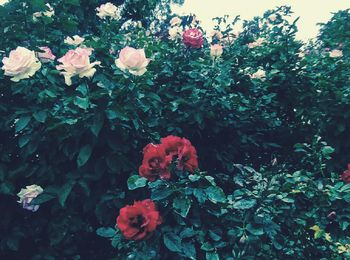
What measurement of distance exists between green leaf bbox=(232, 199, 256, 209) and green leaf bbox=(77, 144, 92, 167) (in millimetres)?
756

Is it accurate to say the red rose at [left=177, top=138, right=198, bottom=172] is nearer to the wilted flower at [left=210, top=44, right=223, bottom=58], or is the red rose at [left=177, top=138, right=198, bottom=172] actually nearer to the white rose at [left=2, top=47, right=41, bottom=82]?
the white rose at [left=2, top=47, right=41, bottom=82]

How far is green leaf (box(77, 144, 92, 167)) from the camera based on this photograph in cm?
190

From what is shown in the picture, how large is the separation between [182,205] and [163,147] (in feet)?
0.83

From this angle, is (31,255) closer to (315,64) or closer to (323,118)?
(323,118)

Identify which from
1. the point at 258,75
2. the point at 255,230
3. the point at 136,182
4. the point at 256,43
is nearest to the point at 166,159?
the point at 136,182

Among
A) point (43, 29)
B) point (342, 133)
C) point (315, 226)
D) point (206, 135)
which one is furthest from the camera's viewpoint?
point (342, 133)

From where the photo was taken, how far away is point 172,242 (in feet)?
4.95

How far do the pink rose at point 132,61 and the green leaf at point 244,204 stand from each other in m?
0.79

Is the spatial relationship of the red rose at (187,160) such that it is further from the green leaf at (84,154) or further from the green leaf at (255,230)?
the green leaf at (84,154)

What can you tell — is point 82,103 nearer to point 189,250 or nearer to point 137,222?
point 137,222

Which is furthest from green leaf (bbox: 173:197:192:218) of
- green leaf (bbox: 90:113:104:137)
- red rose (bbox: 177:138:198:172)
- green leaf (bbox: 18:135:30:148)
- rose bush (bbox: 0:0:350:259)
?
green leaf (bbox: 18:135:30:148)

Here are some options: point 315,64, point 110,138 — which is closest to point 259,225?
point 110,138

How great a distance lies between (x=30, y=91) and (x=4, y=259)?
1.03 metres

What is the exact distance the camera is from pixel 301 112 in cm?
328
